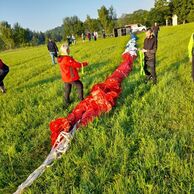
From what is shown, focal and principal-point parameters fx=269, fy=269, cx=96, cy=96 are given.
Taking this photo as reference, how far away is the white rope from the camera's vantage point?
3979mm

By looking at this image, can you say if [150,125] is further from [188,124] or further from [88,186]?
[88,186]

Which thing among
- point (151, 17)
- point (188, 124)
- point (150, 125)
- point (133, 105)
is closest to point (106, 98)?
point (133, 105)

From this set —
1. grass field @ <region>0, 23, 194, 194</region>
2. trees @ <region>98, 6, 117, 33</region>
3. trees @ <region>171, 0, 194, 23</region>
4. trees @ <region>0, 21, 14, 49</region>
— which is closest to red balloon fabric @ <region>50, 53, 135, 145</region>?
grass field @ <region>0, 23, 194, 194</region>

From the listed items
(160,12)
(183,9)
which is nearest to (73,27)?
(160,12)

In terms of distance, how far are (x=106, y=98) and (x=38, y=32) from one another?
588 ft

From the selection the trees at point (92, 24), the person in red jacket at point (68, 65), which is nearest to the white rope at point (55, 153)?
the person in red jacket at point (68, 65)

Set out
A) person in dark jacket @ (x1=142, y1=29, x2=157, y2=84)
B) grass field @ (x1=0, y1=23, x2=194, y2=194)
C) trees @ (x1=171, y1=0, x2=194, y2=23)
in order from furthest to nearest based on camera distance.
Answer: trees @ (x1=171, y1=0, x2=194, y2=23) < person in dark jacket @ (x1=142, y1=29, x2=157, y2=84) < grass field @ (x1=0, y1=23, x2=194, y2=194)

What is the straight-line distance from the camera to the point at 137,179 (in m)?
3.63

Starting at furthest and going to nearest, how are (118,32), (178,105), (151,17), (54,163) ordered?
(151,17), (118,32), (178,105), (54,163)

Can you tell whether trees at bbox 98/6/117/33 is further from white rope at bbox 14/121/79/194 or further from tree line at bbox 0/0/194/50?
white rope at bbox 14/121/79/194

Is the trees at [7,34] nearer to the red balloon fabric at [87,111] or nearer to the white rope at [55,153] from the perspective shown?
the red balloon fabric at [87,111]

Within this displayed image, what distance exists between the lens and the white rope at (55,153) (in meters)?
3.98

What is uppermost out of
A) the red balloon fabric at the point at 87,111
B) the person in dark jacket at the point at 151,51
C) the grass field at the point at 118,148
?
the person in dark jacket at the point at 151,51

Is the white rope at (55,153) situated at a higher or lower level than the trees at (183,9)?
lower
